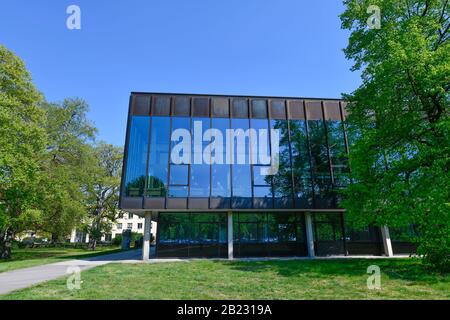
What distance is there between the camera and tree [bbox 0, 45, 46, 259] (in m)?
18.8

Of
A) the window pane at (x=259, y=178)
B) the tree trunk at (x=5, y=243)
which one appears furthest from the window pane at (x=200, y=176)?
the tree trunk at (x=5, y=243)

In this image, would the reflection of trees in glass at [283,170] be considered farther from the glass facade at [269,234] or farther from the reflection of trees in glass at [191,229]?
the reflection of trees in glass at [191,229]

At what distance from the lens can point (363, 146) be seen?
13125mm

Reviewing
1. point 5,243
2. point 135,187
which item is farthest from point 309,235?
point 5,243

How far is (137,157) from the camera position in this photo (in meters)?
20.4

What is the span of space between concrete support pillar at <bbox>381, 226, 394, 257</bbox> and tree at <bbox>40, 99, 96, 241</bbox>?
26805 mm

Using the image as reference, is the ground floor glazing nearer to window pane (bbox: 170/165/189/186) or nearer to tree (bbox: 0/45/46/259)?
window pane (bbox: 170/165/189/186)

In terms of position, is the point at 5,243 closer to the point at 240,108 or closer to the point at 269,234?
the point at 269,234

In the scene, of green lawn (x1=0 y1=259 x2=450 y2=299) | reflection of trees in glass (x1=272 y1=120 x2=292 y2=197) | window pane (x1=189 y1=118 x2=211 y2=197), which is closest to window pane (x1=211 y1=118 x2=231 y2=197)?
window pane (x1=189 y1=118 x2=211 y2=197)

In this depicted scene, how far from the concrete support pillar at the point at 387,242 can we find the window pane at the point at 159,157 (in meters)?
17.4

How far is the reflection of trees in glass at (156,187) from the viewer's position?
19578mm
